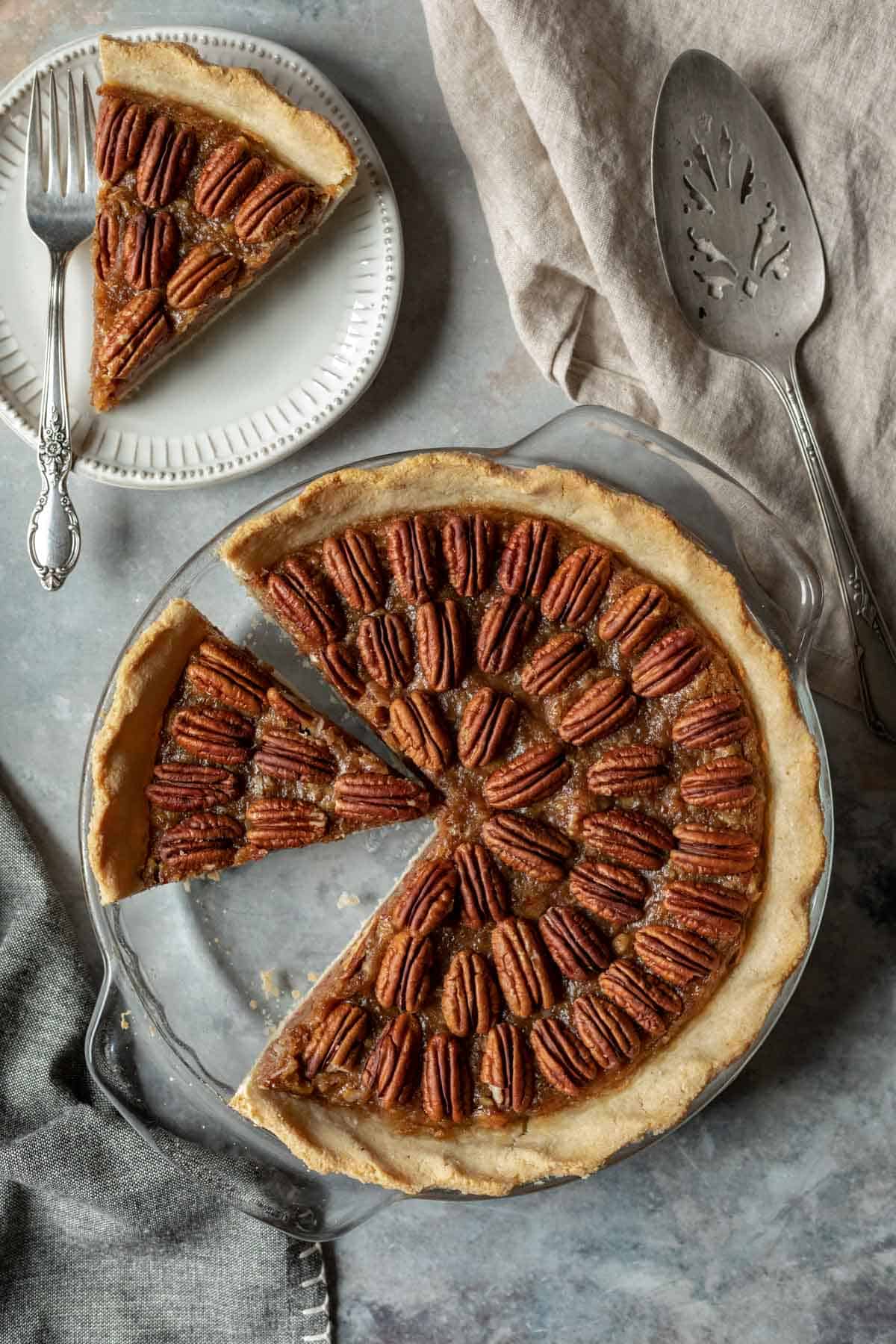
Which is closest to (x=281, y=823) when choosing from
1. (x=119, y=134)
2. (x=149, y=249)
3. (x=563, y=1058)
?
(x=563, y=1058)

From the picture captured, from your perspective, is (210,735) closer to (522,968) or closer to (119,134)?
(522,968)

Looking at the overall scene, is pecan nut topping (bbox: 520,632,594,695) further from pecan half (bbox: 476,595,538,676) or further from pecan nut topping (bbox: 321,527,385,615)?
pecan nut topping (bbox: 321,527,385,615)

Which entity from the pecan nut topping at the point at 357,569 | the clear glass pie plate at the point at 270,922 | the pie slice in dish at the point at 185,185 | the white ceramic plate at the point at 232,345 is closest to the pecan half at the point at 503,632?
the pecan nut topping at the point at 357,569

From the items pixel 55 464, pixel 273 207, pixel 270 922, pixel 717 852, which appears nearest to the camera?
pixel 717 852

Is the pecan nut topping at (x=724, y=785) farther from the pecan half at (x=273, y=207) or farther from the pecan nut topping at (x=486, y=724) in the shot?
the pecan half at (x=273, y=207)

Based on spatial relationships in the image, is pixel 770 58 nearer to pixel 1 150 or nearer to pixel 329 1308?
pixel 1 150

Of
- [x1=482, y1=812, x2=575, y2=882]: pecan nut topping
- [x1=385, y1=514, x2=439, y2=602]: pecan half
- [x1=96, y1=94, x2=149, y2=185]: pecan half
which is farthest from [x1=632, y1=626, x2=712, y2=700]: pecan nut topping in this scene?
[x1=96, y1=94, x2=149, y2=185]: pecan half
